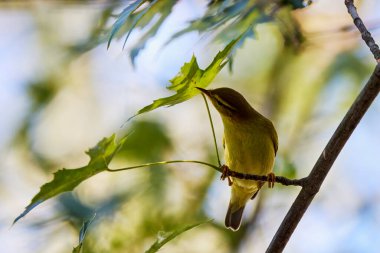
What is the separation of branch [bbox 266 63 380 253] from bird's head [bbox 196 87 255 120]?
0.76m

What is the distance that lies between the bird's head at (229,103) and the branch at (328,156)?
0.76 m

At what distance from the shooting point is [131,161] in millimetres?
2736

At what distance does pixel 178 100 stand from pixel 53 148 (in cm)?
240

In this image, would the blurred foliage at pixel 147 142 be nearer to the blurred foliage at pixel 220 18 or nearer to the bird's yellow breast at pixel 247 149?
the bird's yellow breast at pixel 247 149

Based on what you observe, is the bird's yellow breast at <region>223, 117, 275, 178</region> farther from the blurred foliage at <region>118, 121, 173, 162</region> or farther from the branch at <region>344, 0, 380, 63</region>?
the branch at <region>344, 0, 380, 63</region>

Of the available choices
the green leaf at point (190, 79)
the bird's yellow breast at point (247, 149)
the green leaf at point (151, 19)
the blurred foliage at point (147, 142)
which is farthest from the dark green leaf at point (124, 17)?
the blurred foliage at point (147, 142)

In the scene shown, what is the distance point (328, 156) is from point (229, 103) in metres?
0.82

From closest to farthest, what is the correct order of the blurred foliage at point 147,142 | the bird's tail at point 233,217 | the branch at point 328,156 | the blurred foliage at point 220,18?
the branch at point 328,156 < the blurred foliage at point 220,18 < the bird's tail at point 233,217 < the blurred foliage at point 147,142

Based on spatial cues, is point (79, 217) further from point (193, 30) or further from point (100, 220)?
point (193, 30)

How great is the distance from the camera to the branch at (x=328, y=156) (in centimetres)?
118

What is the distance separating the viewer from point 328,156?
4.31ft

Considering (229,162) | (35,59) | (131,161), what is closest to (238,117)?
(229,162)

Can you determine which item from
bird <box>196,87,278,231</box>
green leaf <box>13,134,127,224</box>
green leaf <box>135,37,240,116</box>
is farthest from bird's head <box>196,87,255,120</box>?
green leaf <box>13,134,127,224</box>

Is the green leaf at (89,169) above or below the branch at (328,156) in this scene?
above
